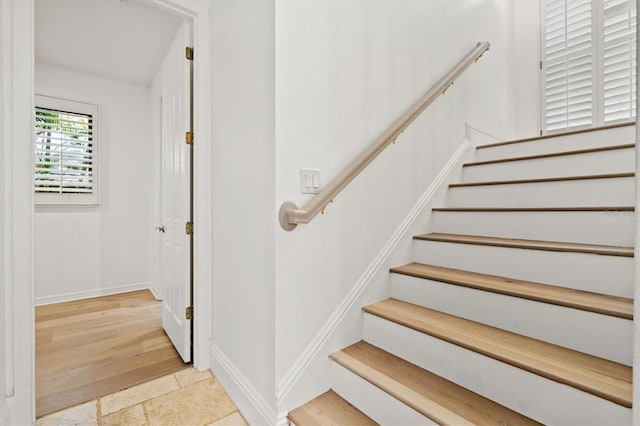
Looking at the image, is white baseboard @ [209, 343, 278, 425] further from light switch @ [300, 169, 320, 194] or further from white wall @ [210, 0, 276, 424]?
light switch @ [300, 169, 320, 194]

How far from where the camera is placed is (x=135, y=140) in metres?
3.84

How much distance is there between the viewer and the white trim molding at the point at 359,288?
130 centimetres

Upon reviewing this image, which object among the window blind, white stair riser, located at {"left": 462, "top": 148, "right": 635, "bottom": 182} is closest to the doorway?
the window blind

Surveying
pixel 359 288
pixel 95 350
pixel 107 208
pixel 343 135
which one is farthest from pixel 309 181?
pixel 107 208

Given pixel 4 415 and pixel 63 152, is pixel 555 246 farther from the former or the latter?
pixel 63 152

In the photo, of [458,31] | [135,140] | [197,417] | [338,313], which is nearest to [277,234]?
[338,313]

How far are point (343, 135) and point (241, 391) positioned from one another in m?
1.39

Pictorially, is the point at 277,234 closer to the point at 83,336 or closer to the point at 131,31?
the point at 83,336

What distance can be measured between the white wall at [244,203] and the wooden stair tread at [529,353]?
2.01 feet

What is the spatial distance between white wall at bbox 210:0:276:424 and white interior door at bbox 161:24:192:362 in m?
0.21

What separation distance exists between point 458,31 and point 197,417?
312 cm

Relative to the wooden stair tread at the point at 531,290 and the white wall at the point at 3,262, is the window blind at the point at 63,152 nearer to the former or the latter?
the white wall at the point at 3,262

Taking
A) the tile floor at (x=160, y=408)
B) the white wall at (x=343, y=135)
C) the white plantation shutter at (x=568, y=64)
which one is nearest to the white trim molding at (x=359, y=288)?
the white wall at (x=343, y=135)

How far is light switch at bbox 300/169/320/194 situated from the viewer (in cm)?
135
